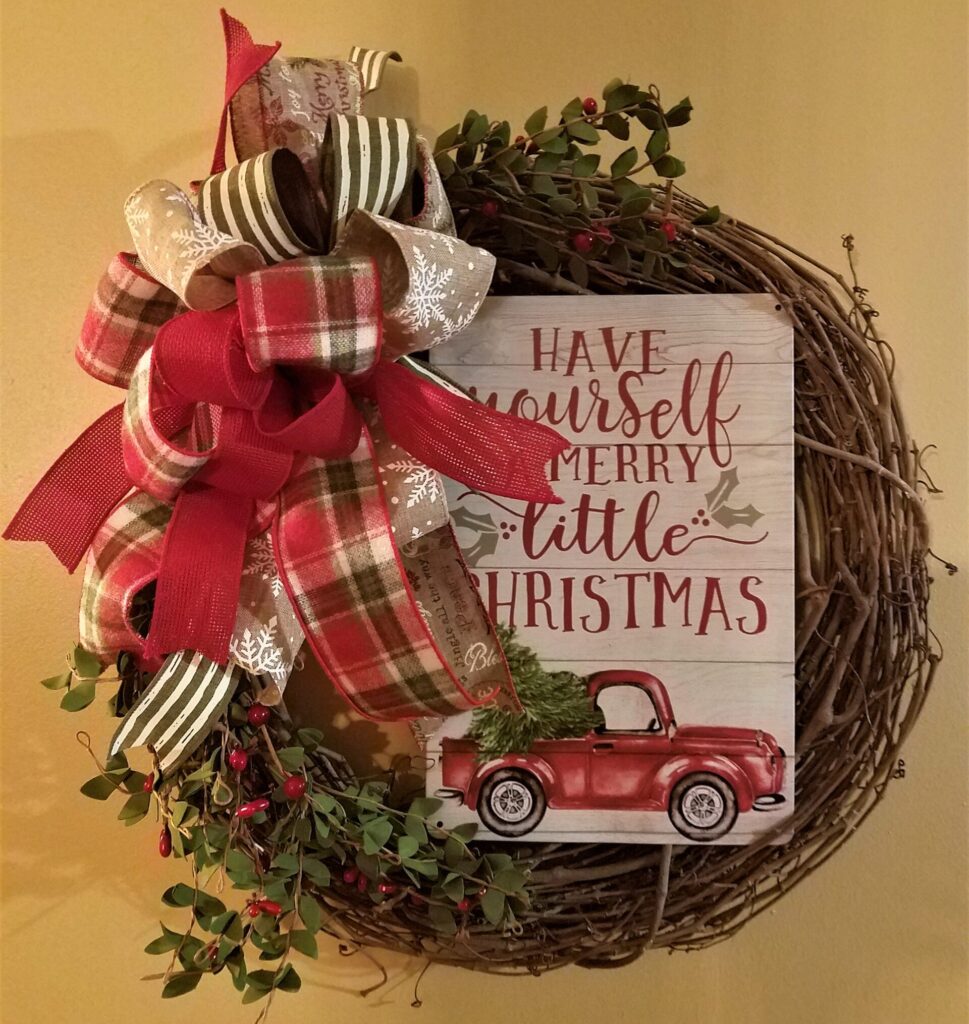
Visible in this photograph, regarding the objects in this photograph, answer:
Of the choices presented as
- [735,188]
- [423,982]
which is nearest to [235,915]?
[423,982]

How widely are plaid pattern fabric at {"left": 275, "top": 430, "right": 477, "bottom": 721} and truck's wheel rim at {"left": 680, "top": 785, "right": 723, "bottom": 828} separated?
0.86 feet

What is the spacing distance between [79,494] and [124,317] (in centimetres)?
16

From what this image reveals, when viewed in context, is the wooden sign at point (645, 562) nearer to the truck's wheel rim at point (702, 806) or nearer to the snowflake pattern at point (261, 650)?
the truck's wheel rim at point (702, 806)

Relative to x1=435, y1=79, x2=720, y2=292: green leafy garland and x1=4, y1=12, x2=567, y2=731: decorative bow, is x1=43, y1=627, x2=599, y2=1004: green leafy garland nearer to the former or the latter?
x1=4, y1=12, x2=567, y2=731: decorative bow

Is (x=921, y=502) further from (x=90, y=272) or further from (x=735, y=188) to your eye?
(x=90, y=272)

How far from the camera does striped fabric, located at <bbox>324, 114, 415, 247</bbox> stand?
2.15 feet

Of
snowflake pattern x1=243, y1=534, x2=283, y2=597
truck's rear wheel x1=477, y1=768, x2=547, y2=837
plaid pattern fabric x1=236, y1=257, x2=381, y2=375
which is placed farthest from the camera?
truck's rear wheel x1=477, y1=768, x2=547, y2=837

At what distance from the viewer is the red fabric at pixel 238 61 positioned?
2.28ft

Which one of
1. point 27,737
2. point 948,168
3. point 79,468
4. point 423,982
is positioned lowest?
point 423,982

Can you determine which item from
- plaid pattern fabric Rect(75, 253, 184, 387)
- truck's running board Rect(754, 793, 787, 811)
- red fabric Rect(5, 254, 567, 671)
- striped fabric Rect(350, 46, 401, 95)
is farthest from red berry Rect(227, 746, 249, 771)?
striped fabric Rect(350, 46, 401, 95)

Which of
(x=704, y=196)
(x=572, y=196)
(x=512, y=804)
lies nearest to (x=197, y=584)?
(x=512, y=804)

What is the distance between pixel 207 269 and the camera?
64 cm

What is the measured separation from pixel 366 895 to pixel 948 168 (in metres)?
0.95

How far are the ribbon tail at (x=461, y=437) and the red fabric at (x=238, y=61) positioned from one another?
0.82 ft
